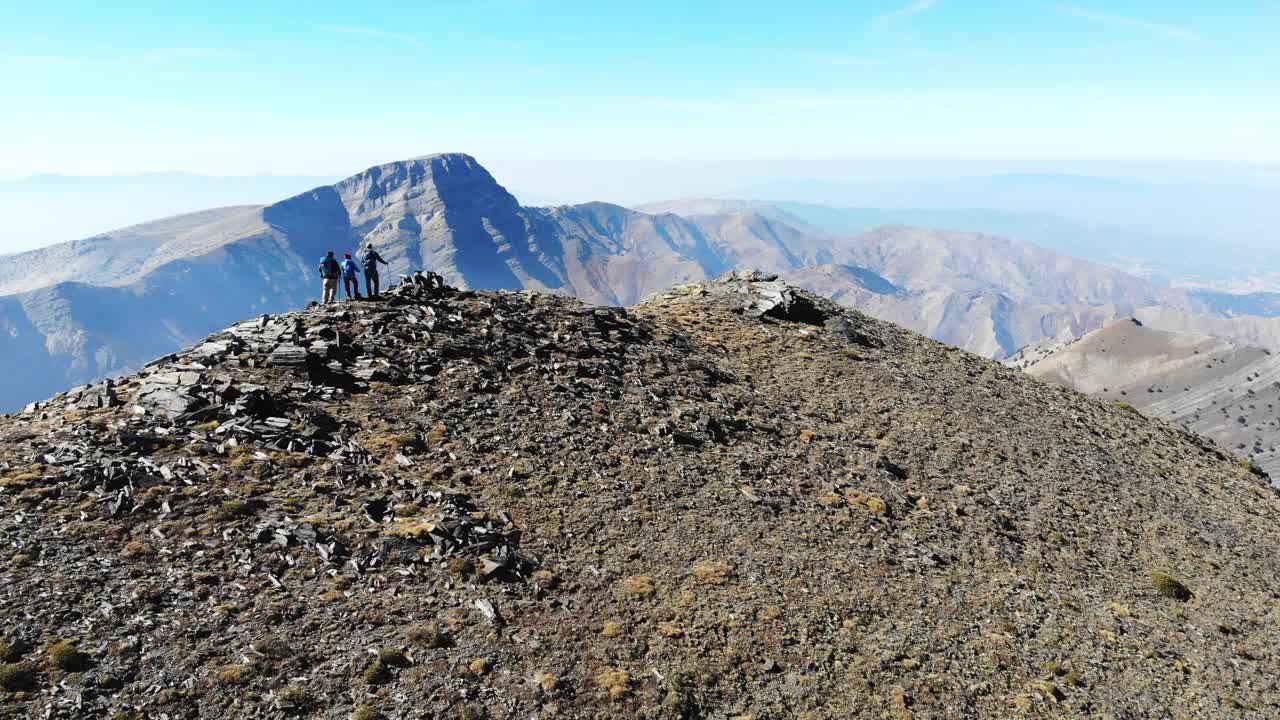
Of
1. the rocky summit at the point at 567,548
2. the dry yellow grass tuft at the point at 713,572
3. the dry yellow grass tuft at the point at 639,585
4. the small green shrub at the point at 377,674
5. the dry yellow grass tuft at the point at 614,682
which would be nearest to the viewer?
the small green shrub at the point at 377,674

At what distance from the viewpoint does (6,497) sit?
2220 centimetres

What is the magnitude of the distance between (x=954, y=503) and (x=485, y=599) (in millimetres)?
25220

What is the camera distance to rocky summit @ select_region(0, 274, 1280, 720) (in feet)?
62.1

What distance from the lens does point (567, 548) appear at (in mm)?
25281

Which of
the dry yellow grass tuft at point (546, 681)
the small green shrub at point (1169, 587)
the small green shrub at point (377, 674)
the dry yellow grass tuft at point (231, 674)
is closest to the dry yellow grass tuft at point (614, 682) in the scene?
the dry yellow grass tuft at point (546, 681)

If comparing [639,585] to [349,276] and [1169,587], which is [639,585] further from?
[349,276]

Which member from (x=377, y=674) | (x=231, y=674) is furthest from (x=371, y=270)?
(x=377, y=674)

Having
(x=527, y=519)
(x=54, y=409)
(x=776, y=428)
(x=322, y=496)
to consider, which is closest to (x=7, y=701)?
(x=322, y=496)

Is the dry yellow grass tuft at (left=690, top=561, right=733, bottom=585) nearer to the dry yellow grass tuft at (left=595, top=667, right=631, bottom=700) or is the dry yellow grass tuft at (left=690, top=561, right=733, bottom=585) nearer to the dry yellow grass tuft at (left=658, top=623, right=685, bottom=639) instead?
the dry yellow grass tuft at (left=658, top=623, right=685, bottom=639)

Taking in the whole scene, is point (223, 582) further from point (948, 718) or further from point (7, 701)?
point (948, 718)

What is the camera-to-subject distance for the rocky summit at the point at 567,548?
18.9 metres

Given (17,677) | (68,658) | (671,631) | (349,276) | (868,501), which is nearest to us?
(17,677)

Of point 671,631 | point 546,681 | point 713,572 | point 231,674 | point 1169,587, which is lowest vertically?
point 1169,587

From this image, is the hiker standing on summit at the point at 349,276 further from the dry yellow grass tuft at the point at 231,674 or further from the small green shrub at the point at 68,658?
the dry yellow grass tuft at the point at 231,674
